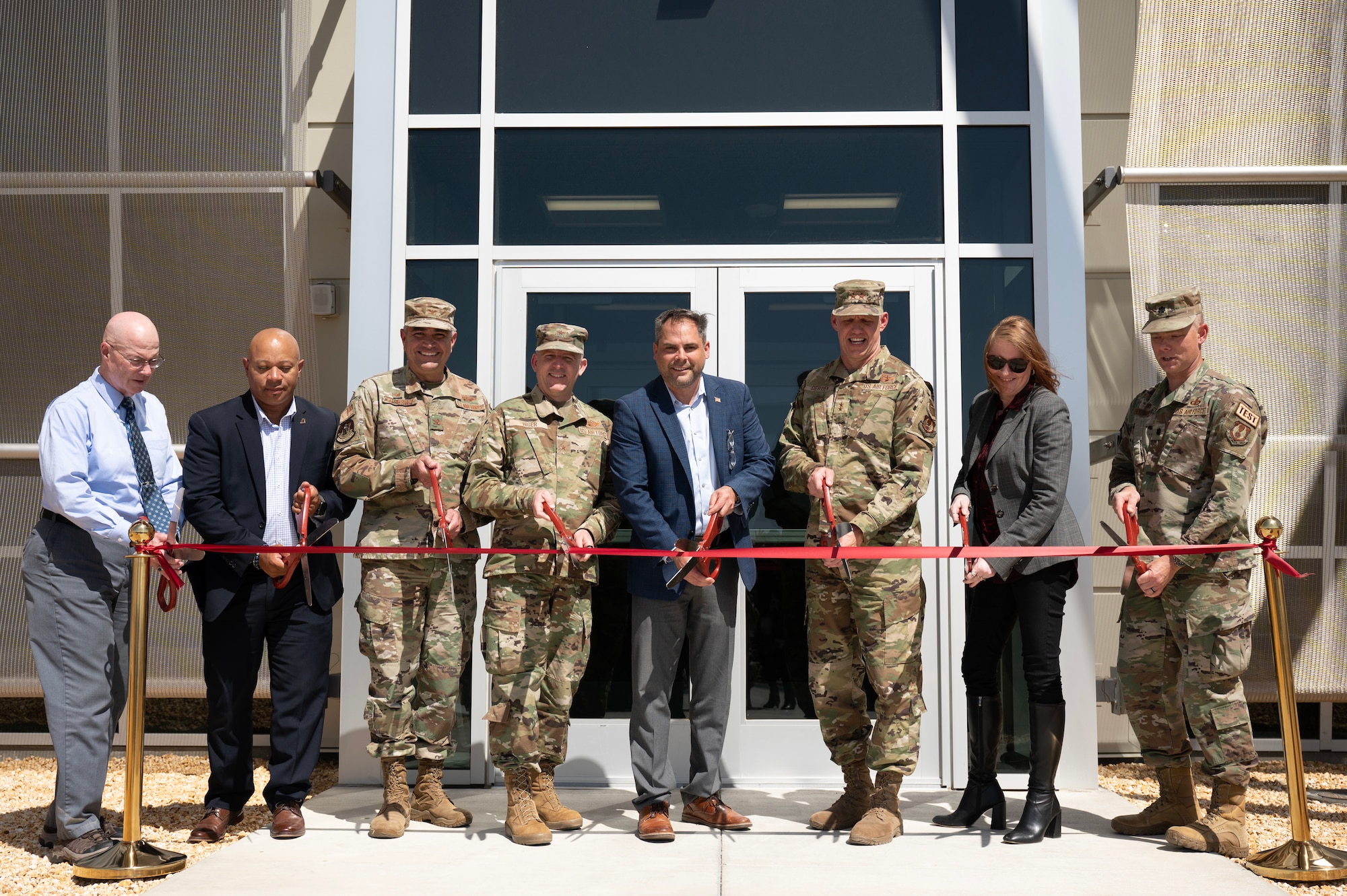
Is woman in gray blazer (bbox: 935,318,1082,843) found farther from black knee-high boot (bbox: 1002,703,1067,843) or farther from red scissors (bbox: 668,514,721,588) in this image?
red scissors (bbox: 668,514,721,588)

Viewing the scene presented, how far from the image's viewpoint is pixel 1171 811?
4.20 m

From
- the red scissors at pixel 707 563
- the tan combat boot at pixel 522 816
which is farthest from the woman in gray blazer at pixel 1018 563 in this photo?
the tan combat boot at pixel 522 816

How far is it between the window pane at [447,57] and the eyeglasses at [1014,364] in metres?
3.07

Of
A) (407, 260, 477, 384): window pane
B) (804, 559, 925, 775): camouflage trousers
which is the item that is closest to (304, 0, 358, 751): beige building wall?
(407, 260, 477, 384): window pane

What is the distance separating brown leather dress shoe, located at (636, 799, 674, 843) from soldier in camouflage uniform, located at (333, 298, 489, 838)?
0.78 m

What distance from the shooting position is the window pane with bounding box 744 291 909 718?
5.23 metres

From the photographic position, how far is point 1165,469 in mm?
4164

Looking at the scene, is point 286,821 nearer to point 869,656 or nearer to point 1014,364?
point 869,656

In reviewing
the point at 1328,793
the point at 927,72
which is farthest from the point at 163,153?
the point at 1328,793

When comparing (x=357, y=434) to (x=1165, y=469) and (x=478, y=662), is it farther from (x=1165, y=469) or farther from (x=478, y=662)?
(x=1165, y=469)

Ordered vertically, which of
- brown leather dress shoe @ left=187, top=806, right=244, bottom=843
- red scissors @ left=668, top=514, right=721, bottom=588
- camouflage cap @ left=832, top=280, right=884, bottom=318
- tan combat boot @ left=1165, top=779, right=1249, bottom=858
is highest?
camouflage cap @ left=832, top=280, right=884, bottom=318

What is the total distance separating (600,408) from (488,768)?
1.91 m

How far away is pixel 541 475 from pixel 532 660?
0.75 m

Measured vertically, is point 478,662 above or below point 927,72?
below
